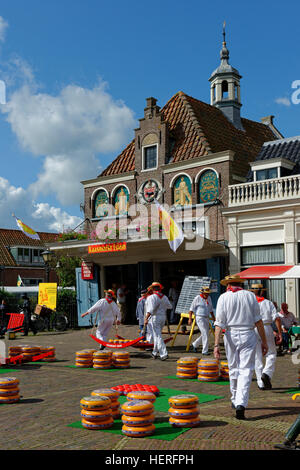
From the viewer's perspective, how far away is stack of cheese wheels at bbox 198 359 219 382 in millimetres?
10055

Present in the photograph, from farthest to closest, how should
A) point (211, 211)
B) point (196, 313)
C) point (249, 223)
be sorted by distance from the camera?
point (211, 211)
point (249, 223)
point (196, 313)

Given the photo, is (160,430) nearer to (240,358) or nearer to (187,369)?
(240,358)

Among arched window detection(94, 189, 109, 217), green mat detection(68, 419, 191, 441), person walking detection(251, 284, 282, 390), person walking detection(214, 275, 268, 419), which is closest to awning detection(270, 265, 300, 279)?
person walking detection(251, 284, 282, 390)

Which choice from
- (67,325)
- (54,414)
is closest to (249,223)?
(67,325)

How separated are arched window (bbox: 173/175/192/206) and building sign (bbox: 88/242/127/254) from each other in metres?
4.05

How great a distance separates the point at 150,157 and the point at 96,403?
21078 mm

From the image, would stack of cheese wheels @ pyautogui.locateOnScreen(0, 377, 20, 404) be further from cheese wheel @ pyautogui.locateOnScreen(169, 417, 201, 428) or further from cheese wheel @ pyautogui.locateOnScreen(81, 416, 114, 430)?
cheese wheel @ pyautogui.locateOnScreen(169, 417, 201, 428)

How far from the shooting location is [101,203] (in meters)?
28.4

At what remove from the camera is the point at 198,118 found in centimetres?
2656

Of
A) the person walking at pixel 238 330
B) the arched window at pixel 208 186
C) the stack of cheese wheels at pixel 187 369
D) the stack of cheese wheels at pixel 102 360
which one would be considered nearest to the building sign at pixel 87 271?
the arched window at pixel 208 186

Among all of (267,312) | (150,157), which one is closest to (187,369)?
(267,312)

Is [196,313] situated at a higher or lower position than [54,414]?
higher

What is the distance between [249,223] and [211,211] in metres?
2.11

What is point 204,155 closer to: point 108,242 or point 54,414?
point 108,242
